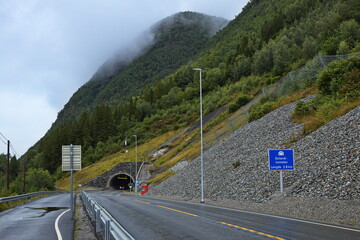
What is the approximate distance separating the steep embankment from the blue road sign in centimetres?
89

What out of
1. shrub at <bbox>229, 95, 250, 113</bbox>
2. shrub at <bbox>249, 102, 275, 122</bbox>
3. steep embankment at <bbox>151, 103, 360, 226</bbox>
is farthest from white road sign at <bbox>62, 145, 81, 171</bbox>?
shrub at <bbox>229, 95, 250, 113</bbox>

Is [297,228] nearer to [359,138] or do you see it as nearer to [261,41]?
[359,138]

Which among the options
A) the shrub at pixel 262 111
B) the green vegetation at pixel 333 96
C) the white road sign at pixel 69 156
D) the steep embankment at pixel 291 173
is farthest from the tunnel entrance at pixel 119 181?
the white road sign at pixel 69 156

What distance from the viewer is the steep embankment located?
14.8 meters


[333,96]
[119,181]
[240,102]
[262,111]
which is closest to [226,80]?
[119,181]

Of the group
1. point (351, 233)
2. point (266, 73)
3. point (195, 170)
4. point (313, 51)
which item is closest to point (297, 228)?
point (351, 233)

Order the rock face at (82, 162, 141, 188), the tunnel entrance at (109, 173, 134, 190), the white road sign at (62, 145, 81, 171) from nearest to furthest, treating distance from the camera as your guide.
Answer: the white road sign at (62, 145, 81, 171) → the rock face at (82, 162, 141, 188) → the tunnel entrance at (109, 173, 134, 190)

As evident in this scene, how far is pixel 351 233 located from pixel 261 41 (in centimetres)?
11590

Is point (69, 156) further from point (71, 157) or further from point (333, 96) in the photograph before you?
point (333, 96)

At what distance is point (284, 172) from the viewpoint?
21.2 meters

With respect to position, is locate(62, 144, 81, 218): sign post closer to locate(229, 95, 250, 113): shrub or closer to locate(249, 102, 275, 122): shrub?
locate(249, 102, 275, 122): shrub

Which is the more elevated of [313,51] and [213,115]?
[313,51]

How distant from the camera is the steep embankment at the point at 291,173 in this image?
48.4 ft

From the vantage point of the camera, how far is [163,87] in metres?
157
